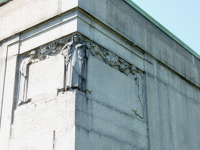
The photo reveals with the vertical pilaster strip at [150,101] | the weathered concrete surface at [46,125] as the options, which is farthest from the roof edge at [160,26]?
the weathered concrete surface at [46,125]

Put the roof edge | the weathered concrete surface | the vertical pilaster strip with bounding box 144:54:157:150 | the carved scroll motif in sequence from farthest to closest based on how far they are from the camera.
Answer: the roof edge
the vertical pilaster strip with bounding box 144:54:157:150
the carved scroll motif
the weathered concrete surface

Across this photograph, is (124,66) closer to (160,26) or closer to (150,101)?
(150,101)

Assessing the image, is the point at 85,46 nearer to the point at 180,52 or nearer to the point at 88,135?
the point at 88,135

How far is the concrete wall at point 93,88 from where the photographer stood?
9703mm

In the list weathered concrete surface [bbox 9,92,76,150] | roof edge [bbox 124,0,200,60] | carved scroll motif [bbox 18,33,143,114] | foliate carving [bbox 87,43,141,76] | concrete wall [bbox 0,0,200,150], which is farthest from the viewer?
roof edge [bbox 124,0,200,60]

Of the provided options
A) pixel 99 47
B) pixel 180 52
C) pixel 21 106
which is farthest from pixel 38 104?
pixel 180 52

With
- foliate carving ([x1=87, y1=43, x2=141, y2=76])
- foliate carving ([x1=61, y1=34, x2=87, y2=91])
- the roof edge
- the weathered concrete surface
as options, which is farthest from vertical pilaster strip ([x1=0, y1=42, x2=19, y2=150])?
the roof edge

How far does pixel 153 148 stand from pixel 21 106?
4.03m

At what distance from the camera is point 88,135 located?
9500 mm

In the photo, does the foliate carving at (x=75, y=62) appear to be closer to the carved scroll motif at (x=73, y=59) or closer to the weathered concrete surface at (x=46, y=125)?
the carved scroll motif at (x=73, y=59)

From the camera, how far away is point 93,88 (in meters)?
10.1

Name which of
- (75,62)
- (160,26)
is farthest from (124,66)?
(160,26)

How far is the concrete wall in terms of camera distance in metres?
9.70

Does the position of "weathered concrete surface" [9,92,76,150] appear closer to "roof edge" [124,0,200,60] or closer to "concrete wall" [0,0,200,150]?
"concrete wall" [0,0,200,150]
